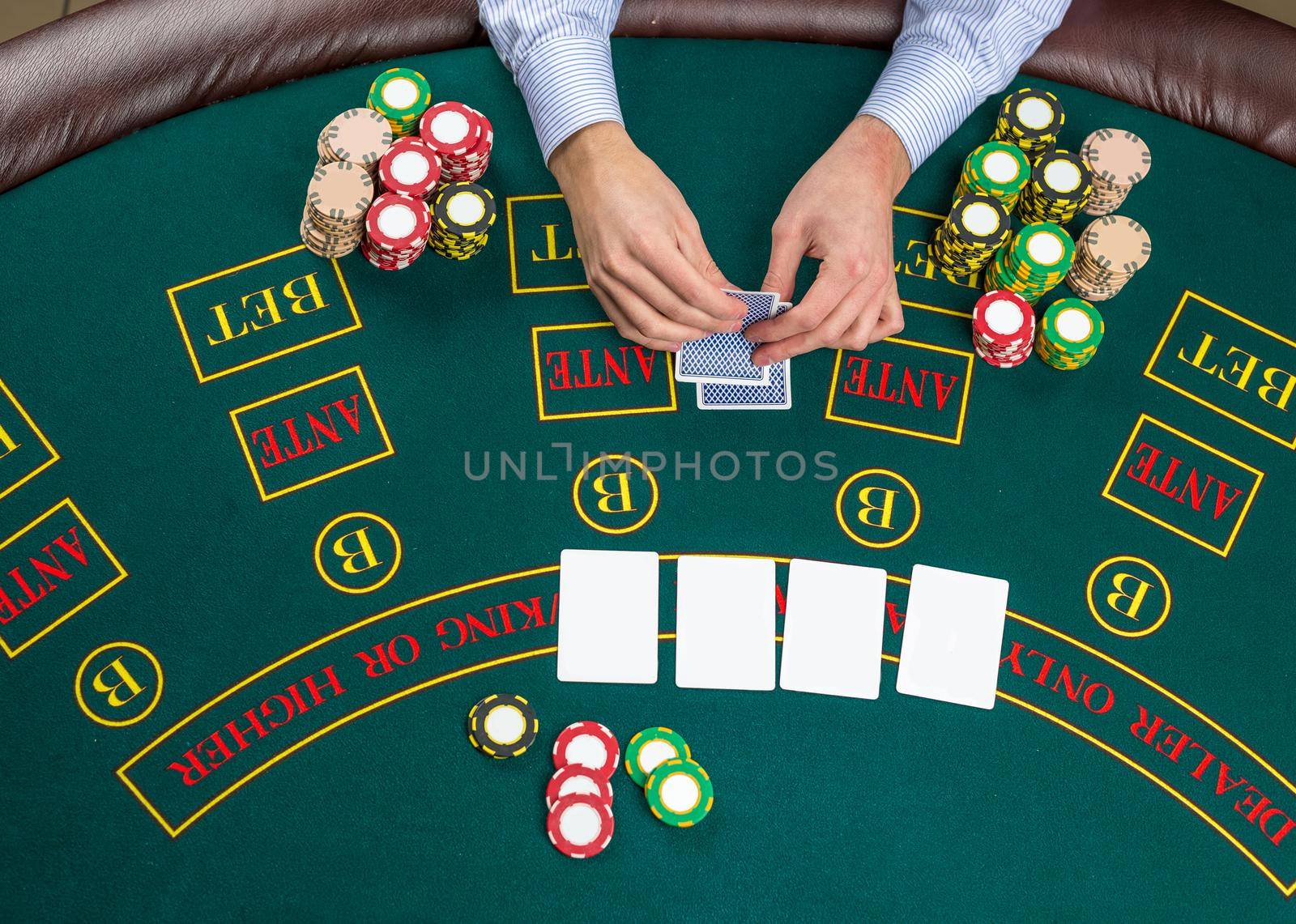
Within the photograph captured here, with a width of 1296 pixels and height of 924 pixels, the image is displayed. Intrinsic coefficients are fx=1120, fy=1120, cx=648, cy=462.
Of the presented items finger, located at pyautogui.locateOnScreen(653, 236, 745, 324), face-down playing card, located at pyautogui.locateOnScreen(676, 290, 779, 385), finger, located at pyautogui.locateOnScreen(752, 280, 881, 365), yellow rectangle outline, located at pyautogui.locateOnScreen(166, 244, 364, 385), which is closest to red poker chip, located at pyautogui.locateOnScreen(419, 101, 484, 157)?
yellow rectangle outline, located at pyautogui.locateOnScreen(166, 244, 364, 385)

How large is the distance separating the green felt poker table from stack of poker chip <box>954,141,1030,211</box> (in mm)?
104

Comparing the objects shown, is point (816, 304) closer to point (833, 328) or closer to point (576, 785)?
point (833, 328)

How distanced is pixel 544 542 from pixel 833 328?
2.04 ft

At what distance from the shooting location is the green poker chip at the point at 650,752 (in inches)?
70.0

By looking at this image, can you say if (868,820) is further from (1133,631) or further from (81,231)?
(81,231)

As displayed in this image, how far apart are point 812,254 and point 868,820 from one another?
3.18 feet

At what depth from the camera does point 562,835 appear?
5.64ft

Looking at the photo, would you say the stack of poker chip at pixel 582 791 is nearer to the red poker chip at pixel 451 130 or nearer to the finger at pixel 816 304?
the finger at pixel 816 304

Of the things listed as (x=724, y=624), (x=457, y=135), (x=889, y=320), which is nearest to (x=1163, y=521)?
(x=889, y=320)

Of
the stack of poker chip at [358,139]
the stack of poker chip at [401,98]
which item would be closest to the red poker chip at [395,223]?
the stack of poker chip at [358,139]

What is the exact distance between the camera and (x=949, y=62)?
2.13 m

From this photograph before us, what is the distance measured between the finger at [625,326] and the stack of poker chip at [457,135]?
1.10ft

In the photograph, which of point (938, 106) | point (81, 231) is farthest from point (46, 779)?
point (938, 106)

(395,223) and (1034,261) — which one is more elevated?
(395,223)
